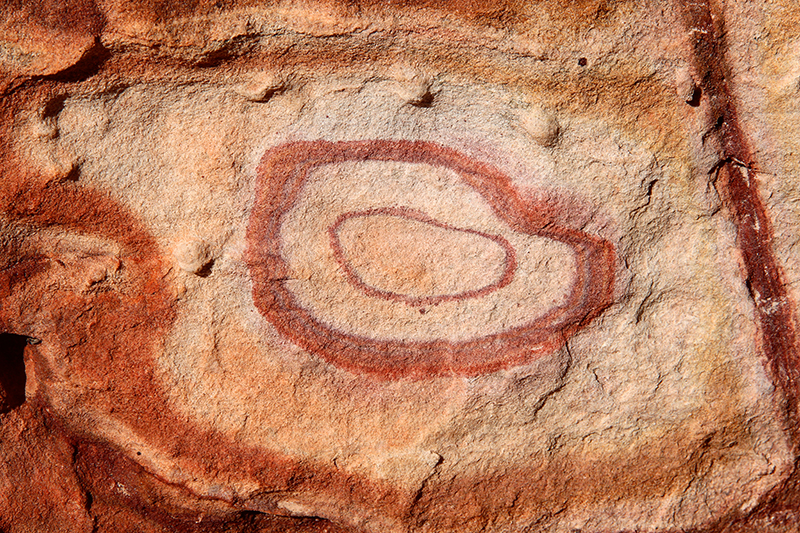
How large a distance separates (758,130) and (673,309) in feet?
2.57

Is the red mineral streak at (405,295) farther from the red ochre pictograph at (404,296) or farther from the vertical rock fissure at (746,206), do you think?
the vertical rock fissure at (746,206)

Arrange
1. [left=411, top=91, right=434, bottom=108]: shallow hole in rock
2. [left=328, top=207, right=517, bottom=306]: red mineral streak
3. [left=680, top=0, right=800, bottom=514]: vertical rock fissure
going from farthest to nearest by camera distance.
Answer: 1. [left=411, top=91, right=434, bottom=108]: shallow hole in rock
2. [left=328, top=207, right=517, bottom=306]: red mineral streak
3. [left=680, top=0, right=800, bottom=514]: vertical rock fissure

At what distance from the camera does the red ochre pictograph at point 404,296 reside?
225 centimetres

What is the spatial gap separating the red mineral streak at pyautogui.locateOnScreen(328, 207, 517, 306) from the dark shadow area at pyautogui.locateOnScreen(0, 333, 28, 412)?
1.23 meters

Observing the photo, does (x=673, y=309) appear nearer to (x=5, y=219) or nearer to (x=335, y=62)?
(x=335, y=62)

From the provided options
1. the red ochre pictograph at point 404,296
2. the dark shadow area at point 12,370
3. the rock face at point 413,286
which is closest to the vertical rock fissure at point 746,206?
the rock face at point 413,286

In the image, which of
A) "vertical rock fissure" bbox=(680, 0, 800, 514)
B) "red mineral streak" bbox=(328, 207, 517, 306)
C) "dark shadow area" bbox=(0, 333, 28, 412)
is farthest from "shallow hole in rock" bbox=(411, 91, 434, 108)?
"dark shadow area" bbox=(0, 333, 28, 412)

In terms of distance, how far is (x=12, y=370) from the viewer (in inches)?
93.0

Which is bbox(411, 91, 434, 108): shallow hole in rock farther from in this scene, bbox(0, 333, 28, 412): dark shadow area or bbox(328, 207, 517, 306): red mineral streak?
bbox(0, 333, 28, 412): dark shadow area

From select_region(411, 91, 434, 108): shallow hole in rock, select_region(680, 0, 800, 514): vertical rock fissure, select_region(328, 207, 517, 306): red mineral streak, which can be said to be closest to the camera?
select_region(680, 0, 800, 514): vertical rock fissure

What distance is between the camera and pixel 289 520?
2.18 metres

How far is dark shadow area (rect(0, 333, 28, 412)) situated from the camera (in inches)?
91.0

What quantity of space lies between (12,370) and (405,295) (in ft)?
5.04

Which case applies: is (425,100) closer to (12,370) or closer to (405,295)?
(405,295)
